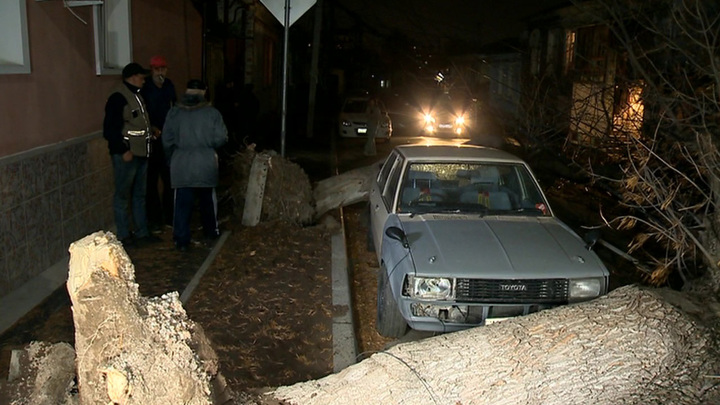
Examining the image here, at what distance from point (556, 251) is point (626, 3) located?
3649 millimetres

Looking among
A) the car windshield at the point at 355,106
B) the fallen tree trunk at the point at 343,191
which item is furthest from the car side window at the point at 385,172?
the car windshield at the point at 355,106

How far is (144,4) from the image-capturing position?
10.2 metres

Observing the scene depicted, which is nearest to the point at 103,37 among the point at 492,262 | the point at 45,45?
the point at 45,45

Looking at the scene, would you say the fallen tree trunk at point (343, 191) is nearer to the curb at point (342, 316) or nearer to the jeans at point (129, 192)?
the curb at point (342, 316)

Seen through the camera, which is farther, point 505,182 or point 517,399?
point 505,182

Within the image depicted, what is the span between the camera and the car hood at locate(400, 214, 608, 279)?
5418 mm

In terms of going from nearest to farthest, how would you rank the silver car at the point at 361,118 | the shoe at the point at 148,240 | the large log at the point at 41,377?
1. the large log at the point at 41,377
2. the shoe at the point at 148,240
3. the silver car at the point at 361,118

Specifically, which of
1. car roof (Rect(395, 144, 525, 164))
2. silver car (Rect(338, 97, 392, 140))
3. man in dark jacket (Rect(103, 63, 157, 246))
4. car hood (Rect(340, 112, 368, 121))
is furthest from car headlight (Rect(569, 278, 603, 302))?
car hood (Rect(340, 112, 368, 121))

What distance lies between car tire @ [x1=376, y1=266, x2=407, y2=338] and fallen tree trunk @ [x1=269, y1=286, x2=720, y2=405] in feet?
5.33

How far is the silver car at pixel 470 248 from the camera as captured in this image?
537cm

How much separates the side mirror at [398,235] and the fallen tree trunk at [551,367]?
5.42 feet

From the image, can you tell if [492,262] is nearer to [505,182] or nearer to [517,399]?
[505,182]

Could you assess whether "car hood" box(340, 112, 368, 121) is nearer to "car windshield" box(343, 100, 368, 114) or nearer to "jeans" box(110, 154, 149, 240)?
"car windshield" box(343, 100, 368, 114)

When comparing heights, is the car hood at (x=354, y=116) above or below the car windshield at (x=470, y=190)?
below
